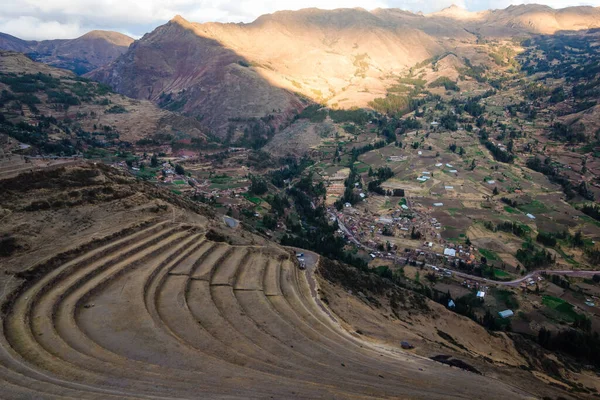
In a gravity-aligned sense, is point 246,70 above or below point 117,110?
above

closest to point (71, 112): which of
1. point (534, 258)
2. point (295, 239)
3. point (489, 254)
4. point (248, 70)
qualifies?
point (248, 70)

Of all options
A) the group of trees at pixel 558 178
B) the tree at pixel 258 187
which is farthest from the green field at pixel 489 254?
the tree at pixel 258 187

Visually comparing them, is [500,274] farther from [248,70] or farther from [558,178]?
[248,70]

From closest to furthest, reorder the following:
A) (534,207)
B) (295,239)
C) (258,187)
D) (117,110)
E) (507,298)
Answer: (507,298)
(295,239)
(534,207)
(258,187)
(117,110)

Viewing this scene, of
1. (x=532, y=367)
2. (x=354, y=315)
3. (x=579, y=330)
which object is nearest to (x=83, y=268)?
(x=354, y=315)

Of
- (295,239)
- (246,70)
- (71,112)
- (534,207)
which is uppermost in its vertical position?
(246,70)

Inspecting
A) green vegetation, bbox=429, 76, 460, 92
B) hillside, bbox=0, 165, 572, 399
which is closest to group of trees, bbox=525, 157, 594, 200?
hillside, bbox=0, 165, 572, 399

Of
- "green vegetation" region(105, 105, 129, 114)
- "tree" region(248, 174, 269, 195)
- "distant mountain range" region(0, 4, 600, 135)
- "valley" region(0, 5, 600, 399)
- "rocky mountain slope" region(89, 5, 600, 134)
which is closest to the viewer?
"valley" region(0, 5, 600, 399)

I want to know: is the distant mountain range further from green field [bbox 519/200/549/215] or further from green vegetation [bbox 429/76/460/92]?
green field [bbox 519/200/549/215]
